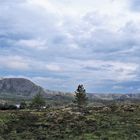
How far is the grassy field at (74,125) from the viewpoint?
2229 inches

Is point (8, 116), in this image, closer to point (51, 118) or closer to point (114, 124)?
point (51, 118)

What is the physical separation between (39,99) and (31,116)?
6953 centimetres

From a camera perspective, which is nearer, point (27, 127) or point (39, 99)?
point (27, 127)

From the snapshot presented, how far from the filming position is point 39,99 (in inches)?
5659

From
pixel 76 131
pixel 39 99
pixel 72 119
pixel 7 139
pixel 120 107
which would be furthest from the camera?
pixel 39 99

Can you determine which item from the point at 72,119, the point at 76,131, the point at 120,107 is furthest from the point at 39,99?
the point at 76,131

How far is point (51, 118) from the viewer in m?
71.9

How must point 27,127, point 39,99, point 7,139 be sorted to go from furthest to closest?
point 39,99 → point 27,127 → point 7,139

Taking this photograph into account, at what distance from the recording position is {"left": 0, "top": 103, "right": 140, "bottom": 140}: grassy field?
5662 centimetres

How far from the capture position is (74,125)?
65688mm

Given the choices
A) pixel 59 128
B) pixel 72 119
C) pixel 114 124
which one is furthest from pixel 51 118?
pixel 114 124

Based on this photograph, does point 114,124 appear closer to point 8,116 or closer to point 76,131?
point 76,131

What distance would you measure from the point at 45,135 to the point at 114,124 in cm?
1373

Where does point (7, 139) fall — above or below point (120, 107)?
below
